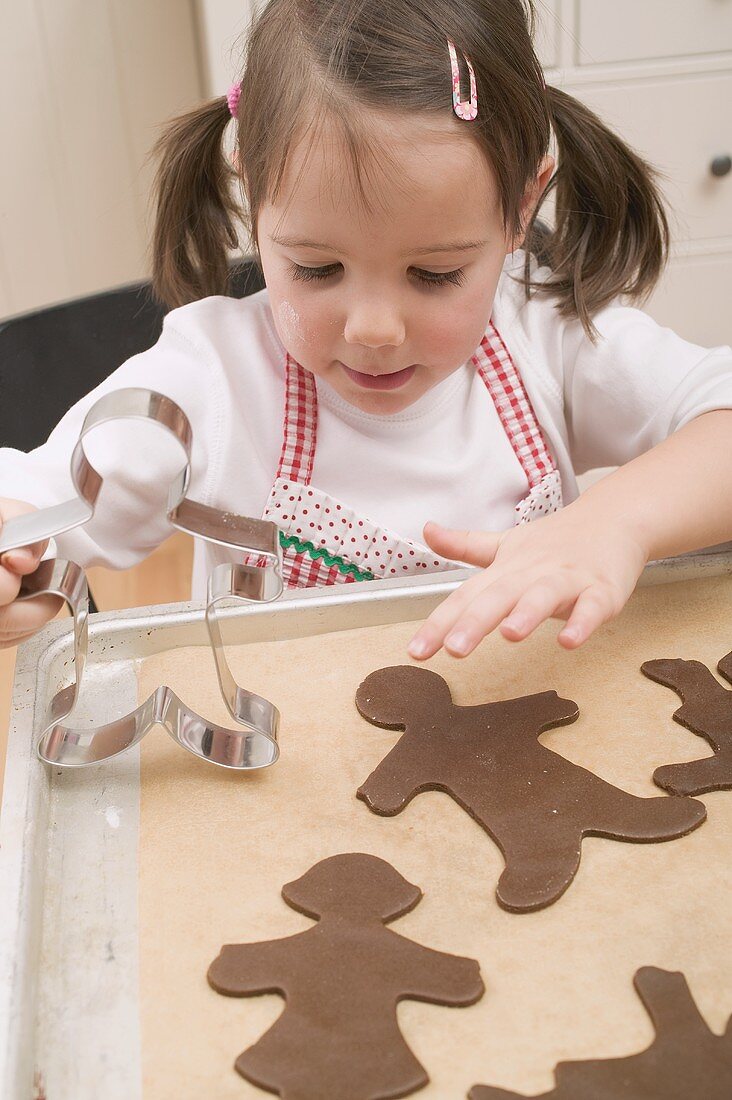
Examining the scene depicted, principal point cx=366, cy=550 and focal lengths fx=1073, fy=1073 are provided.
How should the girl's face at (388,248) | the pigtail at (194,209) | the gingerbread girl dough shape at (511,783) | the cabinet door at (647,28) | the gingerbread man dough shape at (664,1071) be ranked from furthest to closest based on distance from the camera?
the cabinet door at (647,28) < the pigtail at (194,209) < the girl's face at (388,248) < the gingerbread girl dough shape at (511,783) < the gingerbread man dough shape at (664,1071)

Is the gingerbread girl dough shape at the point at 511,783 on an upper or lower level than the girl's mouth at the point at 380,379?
lower

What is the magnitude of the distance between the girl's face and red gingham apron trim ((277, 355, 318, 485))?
0.14 meters

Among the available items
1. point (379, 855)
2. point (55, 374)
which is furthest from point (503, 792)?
point (55, 374)

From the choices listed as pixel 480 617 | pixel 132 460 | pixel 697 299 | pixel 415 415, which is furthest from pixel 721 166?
pixel 480 617

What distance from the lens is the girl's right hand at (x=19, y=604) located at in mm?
576

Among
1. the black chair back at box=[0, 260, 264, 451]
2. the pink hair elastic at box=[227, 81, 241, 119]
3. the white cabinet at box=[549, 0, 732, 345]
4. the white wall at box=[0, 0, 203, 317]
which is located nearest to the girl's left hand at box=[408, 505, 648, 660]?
the pink hair elastic at box=[227, 81, 241, 119]

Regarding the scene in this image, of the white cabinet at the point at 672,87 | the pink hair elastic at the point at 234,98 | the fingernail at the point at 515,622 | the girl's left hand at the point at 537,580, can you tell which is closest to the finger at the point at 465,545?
the girl's left hand at the point at 537,580

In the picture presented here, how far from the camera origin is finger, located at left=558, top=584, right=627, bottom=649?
1.85 ft

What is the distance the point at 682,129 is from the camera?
5.60ft

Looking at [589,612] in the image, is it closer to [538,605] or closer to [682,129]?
[538,605]

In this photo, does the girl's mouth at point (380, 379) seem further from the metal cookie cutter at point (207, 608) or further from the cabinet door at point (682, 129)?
the cabinet door at point (682, 129)

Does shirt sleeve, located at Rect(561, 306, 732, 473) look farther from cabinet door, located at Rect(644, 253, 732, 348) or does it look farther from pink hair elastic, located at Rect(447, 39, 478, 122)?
cabinet door, located at Rect(644, 253, 732, 348)

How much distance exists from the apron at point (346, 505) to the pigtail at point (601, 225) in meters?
0.08

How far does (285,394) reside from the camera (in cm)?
90
